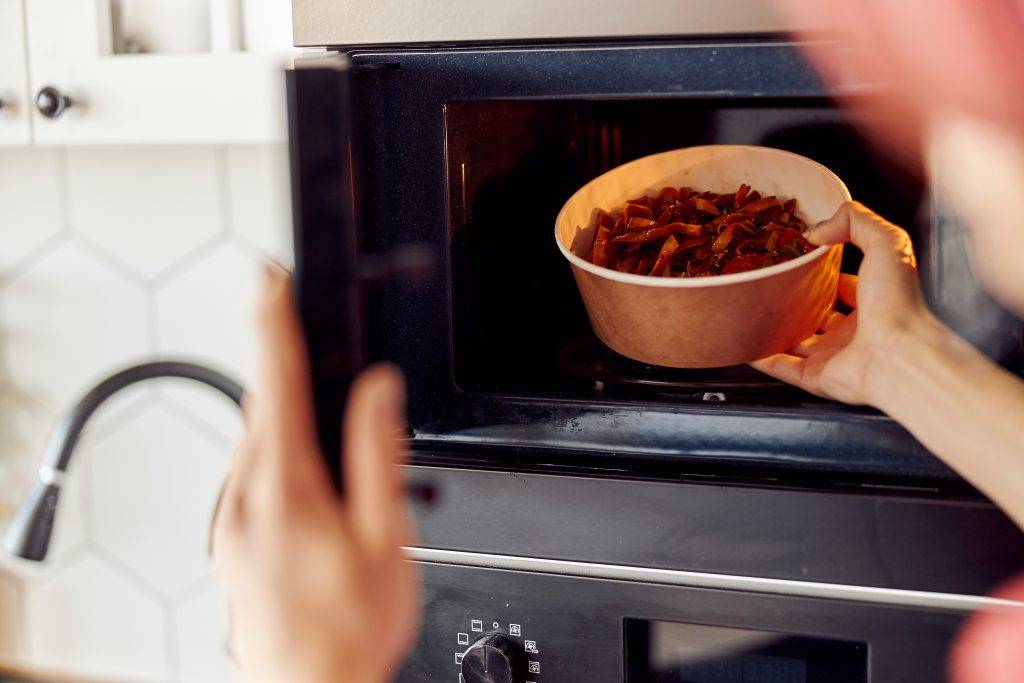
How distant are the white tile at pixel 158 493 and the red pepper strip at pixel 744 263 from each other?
2.62 ft

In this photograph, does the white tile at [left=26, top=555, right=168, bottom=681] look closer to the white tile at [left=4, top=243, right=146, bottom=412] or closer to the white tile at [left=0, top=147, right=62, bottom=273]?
the white tile at [left=4, top=243, right=146, bottom=412]

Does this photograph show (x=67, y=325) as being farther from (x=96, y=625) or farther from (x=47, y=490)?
(x=47, y=490)

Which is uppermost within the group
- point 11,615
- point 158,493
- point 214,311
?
point 214,311

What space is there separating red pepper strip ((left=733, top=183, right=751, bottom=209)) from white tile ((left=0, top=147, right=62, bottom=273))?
0.90m

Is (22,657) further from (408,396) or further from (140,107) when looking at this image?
(408,396)

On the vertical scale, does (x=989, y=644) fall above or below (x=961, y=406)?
below

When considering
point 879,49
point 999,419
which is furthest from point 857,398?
point 879,49

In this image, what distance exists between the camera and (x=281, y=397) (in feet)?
1.02

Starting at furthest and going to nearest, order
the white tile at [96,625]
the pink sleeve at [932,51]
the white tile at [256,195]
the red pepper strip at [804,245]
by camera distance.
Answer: the white tile at [96,625], the white tile at [256,195], the red pepper strip at [804,245], the pink sleeve at [932,51]

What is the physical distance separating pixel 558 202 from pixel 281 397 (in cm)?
41

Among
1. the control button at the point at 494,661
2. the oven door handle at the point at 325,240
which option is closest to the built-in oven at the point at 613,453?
the control button at the point at 494,661

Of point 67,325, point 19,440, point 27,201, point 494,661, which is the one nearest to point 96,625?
point 19,440

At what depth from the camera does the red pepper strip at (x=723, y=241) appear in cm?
60

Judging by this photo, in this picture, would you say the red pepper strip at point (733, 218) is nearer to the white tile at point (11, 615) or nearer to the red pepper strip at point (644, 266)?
the red pepper strip at point (644, 266)
